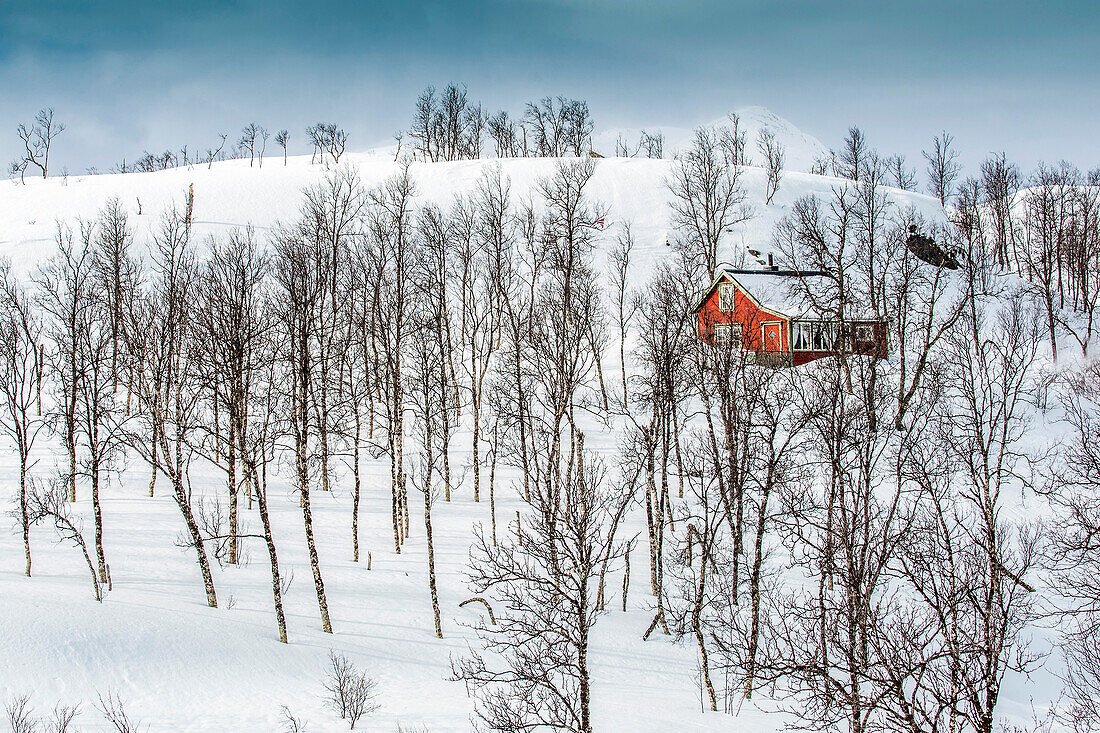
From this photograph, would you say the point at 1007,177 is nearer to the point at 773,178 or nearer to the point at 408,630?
the point at 773,178

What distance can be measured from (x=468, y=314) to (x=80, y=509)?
2753 centimetres

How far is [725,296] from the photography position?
4266 cm

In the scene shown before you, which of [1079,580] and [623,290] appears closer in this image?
[1079,580]

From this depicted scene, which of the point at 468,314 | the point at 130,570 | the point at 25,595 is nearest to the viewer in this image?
the point at 25,595

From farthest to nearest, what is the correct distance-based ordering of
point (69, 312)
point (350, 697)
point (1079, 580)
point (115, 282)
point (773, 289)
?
point (773, 289) → point (115, 282) → point (69, 312) → point (1079, 580) → point (350, 697)

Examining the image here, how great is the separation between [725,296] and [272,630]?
32476mm

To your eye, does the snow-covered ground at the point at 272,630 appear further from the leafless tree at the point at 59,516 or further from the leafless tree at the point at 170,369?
the leafless tree at the point at 170,369

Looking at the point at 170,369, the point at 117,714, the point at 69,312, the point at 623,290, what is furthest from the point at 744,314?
the point at 117,714

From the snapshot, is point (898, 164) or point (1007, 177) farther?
point (898, 164)

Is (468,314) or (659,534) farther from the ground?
(468,314)

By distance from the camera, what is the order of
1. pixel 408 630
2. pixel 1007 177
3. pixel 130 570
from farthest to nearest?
pixel 1007 177 < pixel 130 570 < pixel 408 630

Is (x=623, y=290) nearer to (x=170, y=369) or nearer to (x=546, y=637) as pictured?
(x=170, y=369)

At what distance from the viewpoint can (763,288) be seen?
140ft

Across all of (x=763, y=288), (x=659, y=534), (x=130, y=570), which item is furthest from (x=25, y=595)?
(x=763, y=288)
